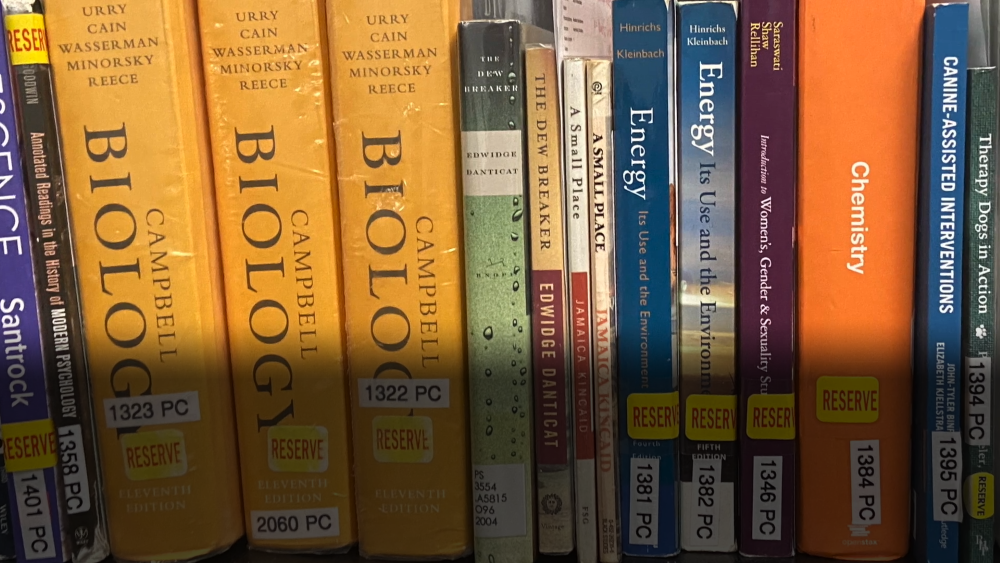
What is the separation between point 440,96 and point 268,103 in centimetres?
13

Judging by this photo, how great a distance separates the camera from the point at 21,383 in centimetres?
60

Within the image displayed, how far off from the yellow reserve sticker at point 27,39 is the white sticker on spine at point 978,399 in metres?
0.72

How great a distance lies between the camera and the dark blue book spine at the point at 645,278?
55cm

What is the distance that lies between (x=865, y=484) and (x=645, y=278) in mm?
232

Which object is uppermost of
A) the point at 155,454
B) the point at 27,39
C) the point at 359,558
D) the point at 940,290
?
the point at 27,39

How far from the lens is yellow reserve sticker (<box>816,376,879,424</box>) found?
57cm

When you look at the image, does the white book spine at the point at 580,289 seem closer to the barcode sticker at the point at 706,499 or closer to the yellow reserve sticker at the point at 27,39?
the barcode sticker at the point at 706,499

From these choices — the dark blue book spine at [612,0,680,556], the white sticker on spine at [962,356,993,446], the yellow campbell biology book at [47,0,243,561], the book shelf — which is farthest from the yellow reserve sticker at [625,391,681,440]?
the yellow campbell biology book at [47,0,243,561]

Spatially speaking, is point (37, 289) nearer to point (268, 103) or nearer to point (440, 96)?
point (268, 103)

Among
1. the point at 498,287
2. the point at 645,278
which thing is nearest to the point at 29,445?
the point at 498,287

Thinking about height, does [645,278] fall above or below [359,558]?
above

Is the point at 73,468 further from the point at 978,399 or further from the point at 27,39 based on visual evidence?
the point at 978,399

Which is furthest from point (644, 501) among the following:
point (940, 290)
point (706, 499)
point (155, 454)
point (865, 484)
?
point (155, 454)

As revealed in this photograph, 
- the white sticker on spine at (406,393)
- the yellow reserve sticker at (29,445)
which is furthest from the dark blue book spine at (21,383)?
the white sticker on spine at (406,393)
